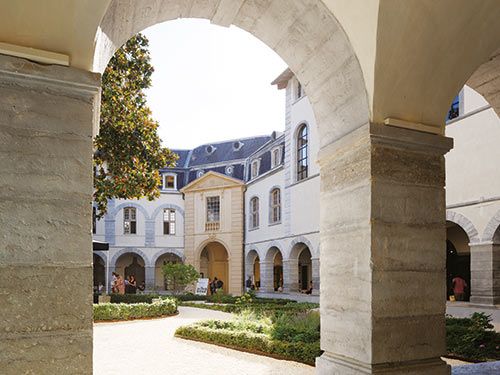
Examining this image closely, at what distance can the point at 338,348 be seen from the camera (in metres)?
3.63

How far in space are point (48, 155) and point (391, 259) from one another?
93.1 inches

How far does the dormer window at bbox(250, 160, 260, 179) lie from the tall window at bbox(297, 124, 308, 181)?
6263 millimetres

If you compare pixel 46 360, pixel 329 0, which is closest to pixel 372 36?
pixel 329 0

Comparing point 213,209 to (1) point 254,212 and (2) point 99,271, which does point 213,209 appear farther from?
(2) point 99,271

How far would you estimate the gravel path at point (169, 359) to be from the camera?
644 centimetres

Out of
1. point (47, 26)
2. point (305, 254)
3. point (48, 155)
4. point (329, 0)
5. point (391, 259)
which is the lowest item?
point (305, 254)

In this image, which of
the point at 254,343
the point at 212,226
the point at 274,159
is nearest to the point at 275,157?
the point at 274,159

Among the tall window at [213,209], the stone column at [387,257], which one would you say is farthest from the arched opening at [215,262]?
the stone column at [387,257]

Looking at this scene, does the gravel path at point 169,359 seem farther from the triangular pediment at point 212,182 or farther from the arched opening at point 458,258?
the triangular pediment at point 212,182

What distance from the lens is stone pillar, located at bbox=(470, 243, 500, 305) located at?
12469 millimetres

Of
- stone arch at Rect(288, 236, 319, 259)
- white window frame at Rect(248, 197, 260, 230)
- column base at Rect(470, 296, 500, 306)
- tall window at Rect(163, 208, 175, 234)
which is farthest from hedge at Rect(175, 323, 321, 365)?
tall window at Rect(163, 208, 175, 234)

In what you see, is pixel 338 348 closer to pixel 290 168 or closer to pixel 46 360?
pixel 46 360

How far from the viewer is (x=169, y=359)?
7.29m

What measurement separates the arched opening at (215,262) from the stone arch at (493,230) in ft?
Result: 71.4
